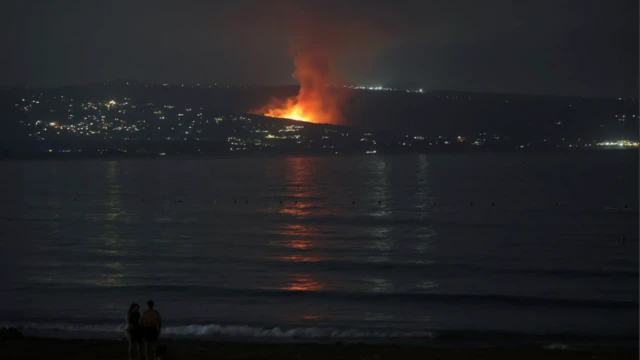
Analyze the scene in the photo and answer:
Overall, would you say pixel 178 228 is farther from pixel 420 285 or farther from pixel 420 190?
pixel 420 190

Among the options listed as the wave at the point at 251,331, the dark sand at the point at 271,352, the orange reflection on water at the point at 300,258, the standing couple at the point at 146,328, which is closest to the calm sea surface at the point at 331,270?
the wave at the point at 251,331

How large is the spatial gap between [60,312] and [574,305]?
11.8m

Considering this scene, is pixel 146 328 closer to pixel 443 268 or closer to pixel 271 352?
pixel 271 352

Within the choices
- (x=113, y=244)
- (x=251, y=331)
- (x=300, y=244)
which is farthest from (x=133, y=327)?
(x=113, y=244)

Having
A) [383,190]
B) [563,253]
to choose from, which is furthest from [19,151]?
[563,253]

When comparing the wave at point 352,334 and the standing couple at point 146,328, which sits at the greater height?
the standing couple at point 146,328

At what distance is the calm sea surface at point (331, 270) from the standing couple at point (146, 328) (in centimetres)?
362

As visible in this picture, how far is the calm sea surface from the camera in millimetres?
15977

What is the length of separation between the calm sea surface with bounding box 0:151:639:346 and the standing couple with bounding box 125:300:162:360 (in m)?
3.62

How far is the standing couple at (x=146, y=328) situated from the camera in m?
11.2

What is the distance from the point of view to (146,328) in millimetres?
11172

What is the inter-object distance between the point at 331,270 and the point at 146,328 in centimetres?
1212

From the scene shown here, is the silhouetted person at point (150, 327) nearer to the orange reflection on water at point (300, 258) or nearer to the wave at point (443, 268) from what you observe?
the wave at point (443, 268)

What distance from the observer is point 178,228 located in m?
37.6
